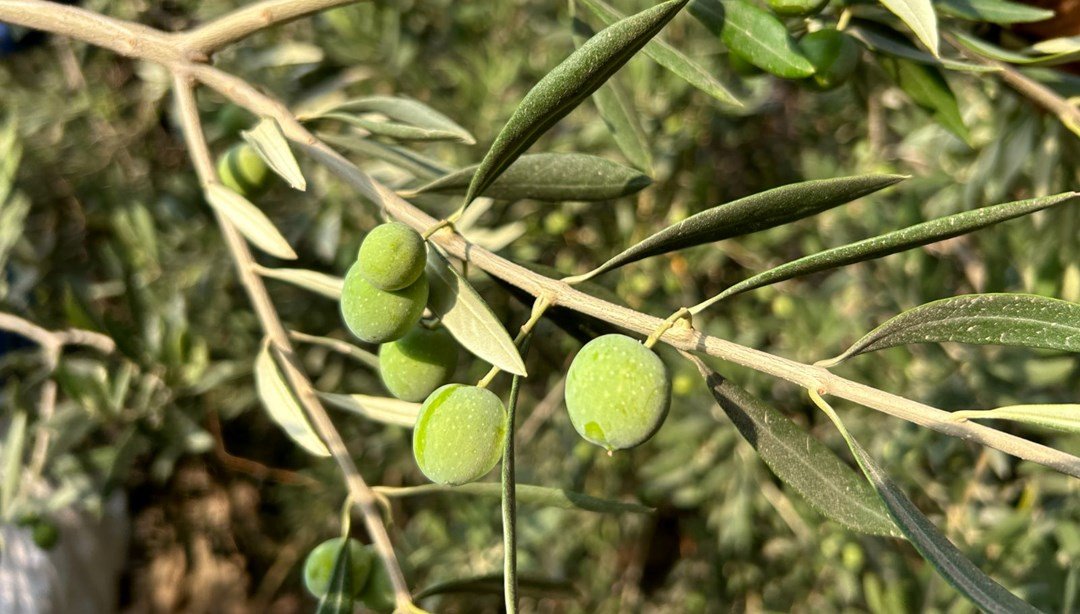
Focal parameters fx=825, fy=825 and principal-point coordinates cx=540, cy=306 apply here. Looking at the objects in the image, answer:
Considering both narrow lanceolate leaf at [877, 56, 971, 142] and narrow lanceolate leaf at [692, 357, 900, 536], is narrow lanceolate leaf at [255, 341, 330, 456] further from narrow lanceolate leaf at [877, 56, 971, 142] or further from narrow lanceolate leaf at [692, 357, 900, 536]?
narrow lanceolate leaf at [877, 56, 971, 142]

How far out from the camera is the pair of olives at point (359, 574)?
0.98 metres

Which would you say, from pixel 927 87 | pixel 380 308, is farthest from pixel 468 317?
pixel 927 87

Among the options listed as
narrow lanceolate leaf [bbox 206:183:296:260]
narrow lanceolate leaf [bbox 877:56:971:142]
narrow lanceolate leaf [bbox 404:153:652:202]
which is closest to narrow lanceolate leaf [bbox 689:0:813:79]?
narrow lanceolate leaf [bbox 404:153:652:202]

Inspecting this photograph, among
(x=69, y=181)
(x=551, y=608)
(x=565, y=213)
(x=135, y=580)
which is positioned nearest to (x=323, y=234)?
(x=565, y=213)

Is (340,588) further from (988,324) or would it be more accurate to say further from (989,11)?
(989,11)

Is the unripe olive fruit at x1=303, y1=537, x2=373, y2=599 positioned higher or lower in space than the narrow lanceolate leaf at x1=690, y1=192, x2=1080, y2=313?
lower

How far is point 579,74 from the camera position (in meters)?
0.64

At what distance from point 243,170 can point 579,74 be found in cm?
70

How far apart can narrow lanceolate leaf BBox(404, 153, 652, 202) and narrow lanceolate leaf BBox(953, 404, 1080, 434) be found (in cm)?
38

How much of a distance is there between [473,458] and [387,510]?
0.36 metres

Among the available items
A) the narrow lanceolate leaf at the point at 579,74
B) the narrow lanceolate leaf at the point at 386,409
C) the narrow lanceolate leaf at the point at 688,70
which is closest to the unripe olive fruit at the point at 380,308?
the narrow lanceolate leaf at the point at 579,74

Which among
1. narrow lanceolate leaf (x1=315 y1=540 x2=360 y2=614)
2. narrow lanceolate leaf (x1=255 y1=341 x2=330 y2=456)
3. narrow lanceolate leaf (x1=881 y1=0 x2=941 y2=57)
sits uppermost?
narrow lanceolate leaf (x1=881 y1=0 x2=941 y2=57)

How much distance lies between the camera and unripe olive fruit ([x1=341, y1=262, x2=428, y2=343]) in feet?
2.33

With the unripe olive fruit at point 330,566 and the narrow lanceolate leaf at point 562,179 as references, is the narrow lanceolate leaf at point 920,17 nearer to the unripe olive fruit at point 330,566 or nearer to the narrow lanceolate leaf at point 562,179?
the narrow lanceolate leaf at point 562,179
